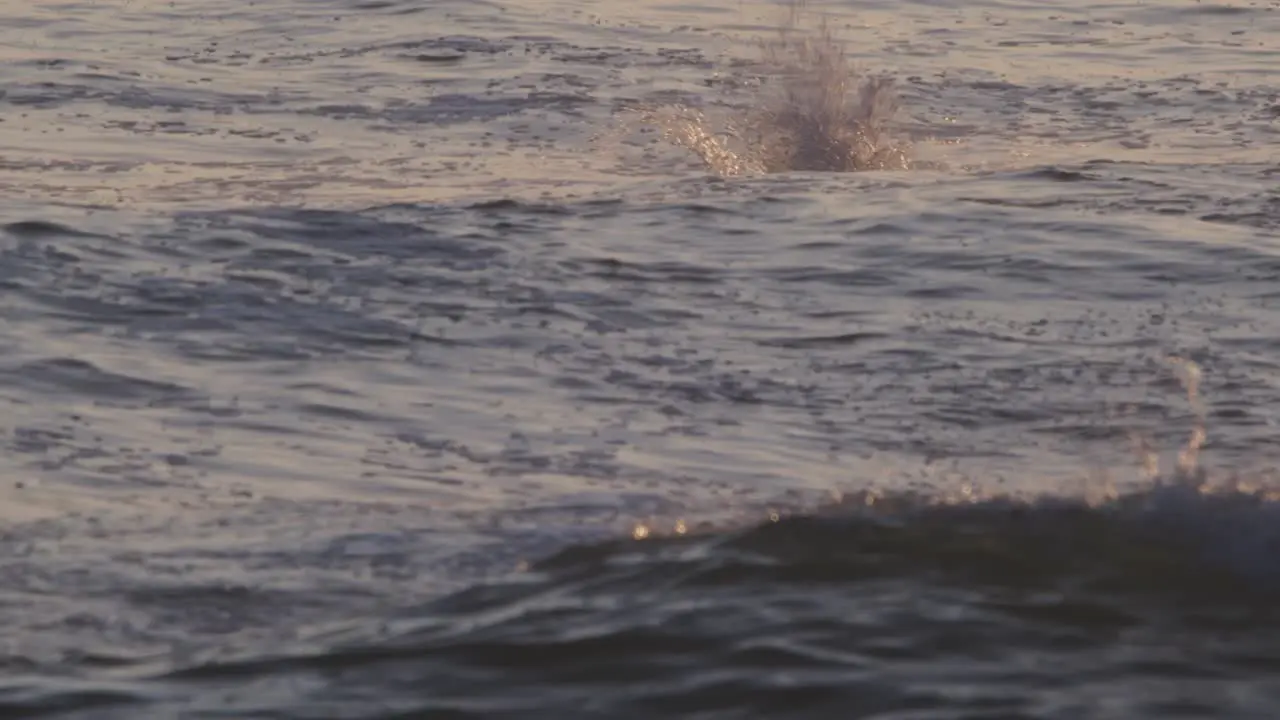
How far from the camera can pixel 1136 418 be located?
8.72 metres

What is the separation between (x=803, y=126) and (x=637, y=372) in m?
6.33

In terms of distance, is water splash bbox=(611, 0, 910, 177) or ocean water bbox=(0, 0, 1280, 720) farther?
water splash bbox=(611, 0, 910, 177)

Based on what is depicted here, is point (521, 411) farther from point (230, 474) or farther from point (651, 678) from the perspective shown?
point (651, 678)

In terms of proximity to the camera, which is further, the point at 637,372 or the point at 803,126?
the point at 803,126

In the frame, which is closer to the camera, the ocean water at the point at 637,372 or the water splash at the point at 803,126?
the ocean water at the point at 637,372

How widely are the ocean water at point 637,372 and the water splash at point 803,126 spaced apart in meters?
0.04

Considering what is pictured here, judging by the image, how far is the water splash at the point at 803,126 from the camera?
49.8ft

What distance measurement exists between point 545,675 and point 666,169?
9.77 m

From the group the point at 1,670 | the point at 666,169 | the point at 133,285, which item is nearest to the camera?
the point at 1,670

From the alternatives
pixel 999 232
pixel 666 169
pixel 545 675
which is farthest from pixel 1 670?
pixel 666 169

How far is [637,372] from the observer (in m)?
9.54

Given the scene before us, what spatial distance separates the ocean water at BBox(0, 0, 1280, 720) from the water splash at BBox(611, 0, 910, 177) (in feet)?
0.14

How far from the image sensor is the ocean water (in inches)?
214

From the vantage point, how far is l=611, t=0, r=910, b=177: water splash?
1516 cm
